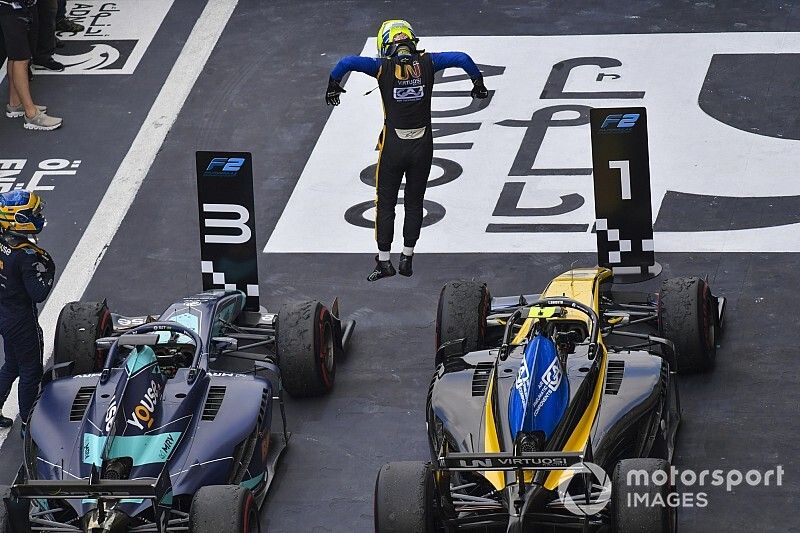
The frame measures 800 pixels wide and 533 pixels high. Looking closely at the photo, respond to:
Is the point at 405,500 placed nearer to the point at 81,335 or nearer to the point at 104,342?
the point at 104,342

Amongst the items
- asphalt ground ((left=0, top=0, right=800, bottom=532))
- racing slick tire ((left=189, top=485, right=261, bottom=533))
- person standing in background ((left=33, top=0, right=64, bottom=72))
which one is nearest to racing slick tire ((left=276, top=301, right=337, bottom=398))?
asphalt ground ((left=0, top=0, right=800, bottom=532))

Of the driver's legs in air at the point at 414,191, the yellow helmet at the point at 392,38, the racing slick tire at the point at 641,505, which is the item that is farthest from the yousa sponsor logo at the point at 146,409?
the yellow helmet at the point at 392,38

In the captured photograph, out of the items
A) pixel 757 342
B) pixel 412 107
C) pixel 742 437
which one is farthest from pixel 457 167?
pixel 742 437

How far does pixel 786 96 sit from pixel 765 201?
2.46 m

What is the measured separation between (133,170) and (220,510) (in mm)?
8013

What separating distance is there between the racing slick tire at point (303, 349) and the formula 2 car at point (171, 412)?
1 cm

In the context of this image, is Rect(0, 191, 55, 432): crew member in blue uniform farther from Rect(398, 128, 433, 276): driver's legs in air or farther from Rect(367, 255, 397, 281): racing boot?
Rect(398, 128, 433, 276): driver's legs in air

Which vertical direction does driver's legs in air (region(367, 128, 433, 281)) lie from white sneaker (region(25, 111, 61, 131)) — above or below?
above

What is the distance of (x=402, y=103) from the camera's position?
593 inches

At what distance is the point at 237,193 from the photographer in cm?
1524

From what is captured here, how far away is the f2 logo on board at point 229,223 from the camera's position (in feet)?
50.2

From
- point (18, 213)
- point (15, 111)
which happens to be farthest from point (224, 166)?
point (15, 111)

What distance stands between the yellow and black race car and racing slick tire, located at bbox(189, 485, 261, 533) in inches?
37.2

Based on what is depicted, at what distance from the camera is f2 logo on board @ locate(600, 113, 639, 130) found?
15.4 metres
